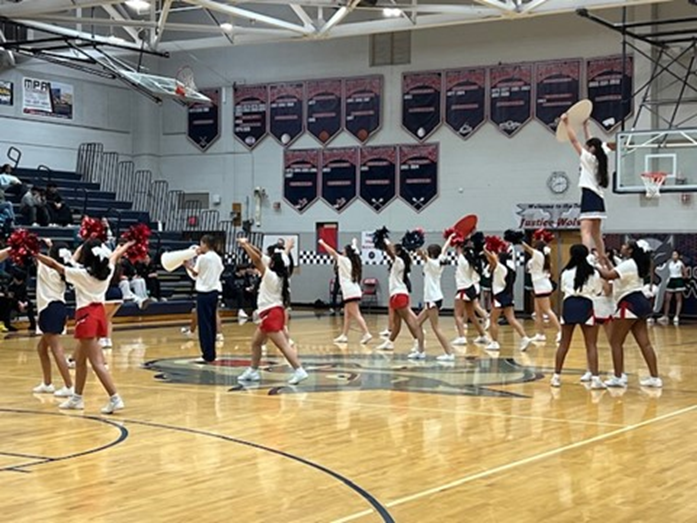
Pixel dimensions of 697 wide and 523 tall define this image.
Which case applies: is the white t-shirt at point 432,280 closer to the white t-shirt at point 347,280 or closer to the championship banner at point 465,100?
the white t-shirt at point 347,280

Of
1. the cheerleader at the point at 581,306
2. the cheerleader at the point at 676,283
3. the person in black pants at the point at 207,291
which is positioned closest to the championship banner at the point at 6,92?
the person in black pants at the point at 207,291

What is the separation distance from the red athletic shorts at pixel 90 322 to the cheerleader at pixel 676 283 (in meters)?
17.4

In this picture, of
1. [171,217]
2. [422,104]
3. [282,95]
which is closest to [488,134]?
[422,104]

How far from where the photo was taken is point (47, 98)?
93.8 feet

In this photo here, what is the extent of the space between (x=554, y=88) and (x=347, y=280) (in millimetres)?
11194

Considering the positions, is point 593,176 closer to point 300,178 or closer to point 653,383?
point 653,383

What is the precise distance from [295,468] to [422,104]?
21786 mm

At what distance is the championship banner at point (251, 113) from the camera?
98.6 feet

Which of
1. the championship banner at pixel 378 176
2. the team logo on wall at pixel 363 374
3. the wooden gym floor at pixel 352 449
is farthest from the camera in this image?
the championship banner at pixel 378 176

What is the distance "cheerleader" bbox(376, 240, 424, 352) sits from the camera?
15.0m

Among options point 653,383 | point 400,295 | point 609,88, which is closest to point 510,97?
point 609,88

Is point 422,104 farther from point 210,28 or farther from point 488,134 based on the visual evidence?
point 210,28

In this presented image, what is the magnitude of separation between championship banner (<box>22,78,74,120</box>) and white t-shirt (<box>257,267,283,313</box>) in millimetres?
18926

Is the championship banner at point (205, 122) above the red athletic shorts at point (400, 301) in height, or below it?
above
